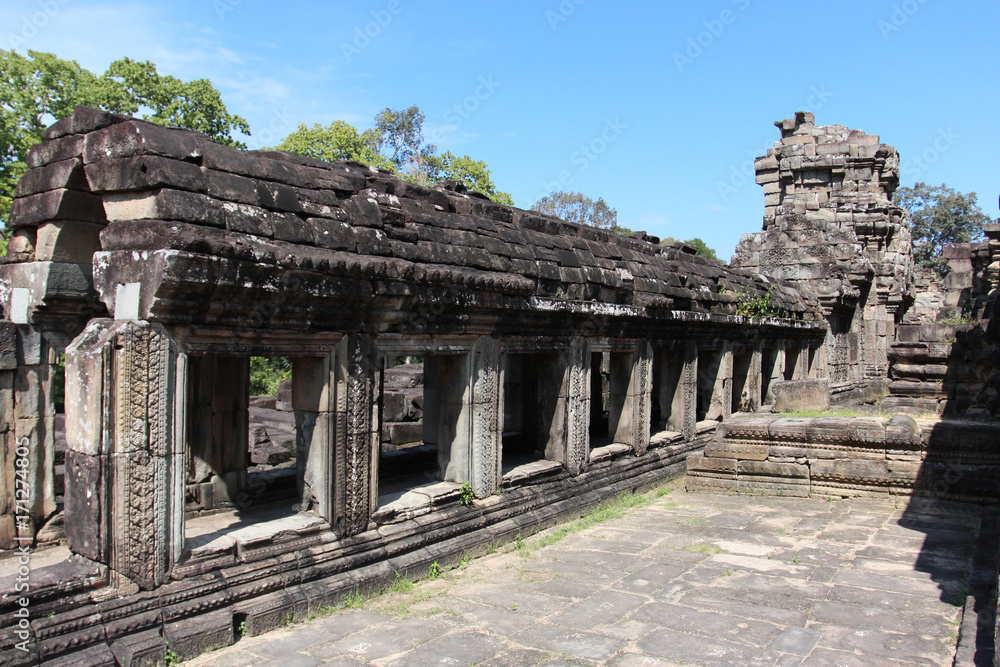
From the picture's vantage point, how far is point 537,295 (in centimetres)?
723

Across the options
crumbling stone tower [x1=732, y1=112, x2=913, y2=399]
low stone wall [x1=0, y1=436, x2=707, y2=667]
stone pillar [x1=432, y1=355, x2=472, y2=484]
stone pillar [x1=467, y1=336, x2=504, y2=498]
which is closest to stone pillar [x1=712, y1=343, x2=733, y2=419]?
crumbling stone tower [x1=732, y1=112, x2=913, y2=399]

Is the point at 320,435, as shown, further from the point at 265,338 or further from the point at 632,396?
the point at 632,396

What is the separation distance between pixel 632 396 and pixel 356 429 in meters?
4.58

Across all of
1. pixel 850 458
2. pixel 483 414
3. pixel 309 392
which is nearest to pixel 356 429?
pixel 309 392

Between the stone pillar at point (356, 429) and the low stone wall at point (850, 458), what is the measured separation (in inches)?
204

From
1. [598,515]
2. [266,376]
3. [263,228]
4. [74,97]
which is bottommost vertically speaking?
[598,515]

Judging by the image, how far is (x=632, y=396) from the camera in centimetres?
911

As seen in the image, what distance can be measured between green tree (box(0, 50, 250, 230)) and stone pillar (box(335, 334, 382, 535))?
50.4 ft

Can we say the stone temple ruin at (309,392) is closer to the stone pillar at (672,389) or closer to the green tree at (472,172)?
the stone pillar at (672,389)

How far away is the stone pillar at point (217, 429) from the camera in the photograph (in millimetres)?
6535

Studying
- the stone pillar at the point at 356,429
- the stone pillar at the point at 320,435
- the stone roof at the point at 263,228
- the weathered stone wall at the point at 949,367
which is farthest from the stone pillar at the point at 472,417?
the weathered stone wall at the point at 949,367

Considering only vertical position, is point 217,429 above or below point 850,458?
above

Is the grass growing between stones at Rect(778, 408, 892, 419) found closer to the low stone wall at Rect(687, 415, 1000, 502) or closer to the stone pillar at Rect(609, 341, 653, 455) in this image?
the low stone wall at Rect(687, 415, 1000, 502)

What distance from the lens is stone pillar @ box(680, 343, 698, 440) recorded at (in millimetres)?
10409
